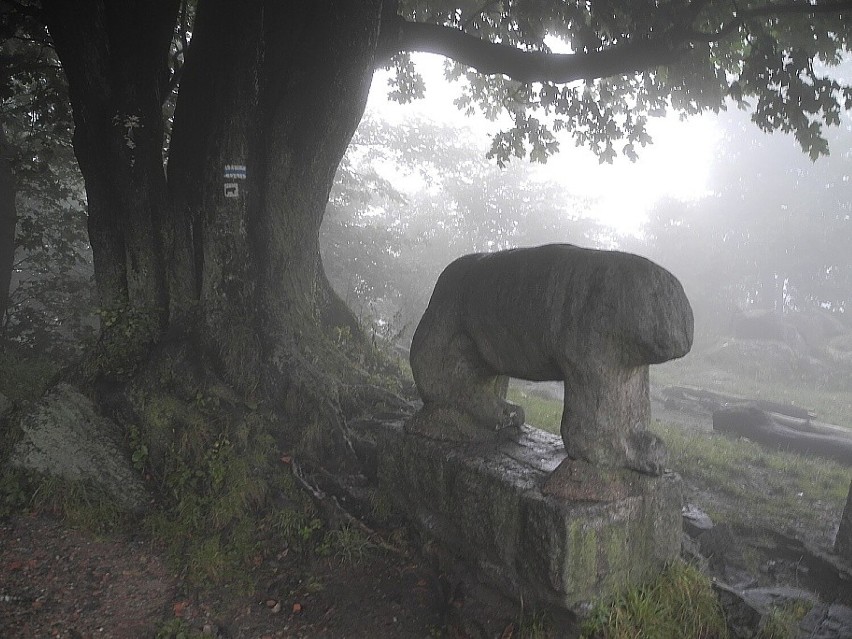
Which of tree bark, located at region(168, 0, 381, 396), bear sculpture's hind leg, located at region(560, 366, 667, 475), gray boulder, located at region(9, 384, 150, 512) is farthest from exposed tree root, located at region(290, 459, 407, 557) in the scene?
bear sculpture's hind leg, located at region(560, 366, 667, 475)

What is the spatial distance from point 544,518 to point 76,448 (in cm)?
345

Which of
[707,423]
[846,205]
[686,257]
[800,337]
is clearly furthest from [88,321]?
[846,205]

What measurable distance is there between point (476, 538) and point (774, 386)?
60.2ft

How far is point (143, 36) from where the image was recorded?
4.95 m

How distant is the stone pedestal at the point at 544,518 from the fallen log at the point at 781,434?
25.8 feet

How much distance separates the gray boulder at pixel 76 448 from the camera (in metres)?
4.05

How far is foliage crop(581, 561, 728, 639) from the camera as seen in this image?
289 cm

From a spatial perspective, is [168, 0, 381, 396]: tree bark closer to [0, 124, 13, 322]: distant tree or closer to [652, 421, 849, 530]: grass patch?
[0, 124, 13, 322]: distant tree

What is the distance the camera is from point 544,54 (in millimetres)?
5961

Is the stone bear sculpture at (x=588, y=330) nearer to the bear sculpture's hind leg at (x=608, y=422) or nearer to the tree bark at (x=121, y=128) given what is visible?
the bear sculpture's hind leg at (x=608, y=422)

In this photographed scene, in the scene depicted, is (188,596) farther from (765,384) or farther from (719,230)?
(719,230)

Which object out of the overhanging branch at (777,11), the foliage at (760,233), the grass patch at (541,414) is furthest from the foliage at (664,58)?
the foliage at (760,233)

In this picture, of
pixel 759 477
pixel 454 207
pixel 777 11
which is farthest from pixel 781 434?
pixel 454 207

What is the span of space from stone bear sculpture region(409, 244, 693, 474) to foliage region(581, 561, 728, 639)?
0.65 metres
